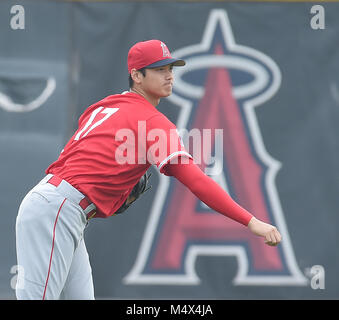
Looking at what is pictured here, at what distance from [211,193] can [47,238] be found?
0.83 m

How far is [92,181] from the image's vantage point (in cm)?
373

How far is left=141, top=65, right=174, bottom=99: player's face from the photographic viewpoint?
3934 millimetres

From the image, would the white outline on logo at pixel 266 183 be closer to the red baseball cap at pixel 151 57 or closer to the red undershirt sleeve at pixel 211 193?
the red baseball cap at pixel 151 57

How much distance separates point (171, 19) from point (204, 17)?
0.27m

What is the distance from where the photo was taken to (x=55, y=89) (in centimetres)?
622

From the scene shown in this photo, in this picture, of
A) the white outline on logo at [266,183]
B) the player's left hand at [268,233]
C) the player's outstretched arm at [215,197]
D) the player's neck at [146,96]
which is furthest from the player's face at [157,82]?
the white outline on logo at [266,183]

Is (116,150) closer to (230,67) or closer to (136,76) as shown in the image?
(136,76)

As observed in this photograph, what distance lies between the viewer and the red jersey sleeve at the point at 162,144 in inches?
141

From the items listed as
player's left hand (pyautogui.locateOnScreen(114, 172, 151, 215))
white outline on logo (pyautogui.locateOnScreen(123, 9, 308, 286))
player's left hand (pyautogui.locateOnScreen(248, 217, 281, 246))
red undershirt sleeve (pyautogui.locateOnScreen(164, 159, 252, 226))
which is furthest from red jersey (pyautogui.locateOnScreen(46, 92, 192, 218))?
white outline on logo (pyautogui.locateOnScreen(123, 9, 308, 286))

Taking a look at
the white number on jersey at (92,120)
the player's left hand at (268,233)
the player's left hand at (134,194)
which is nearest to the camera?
the player's left hand at (268,233)

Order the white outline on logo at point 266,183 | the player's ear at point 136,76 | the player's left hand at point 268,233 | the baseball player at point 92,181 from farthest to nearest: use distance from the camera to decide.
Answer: the white outline on logo at point 266,183
the player's ear at point 136,76
the baseball player at point 92,181
the player's left hand at point 268,233

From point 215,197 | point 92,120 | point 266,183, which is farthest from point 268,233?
point 266,183

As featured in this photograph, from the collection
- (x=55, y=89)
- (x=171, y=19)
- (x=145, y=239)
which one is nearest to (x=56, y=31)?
(x=55, y=89)

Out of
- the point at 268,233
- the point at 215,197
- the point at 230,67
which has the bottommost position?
the point at 268,233
